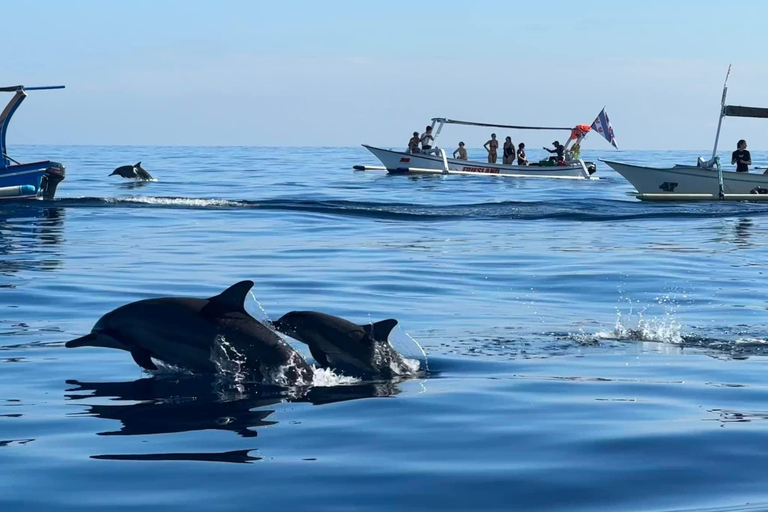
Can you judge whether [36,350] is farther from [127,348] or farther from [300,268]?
[300,268]

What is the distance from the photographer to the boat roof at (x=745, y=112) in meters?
35.1

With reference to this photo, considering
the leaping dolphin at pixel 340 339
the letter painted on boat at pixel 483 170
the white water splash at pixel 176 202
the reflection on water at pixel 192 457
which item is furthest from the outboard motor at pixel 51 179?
the reflection on water at pixel 192 457

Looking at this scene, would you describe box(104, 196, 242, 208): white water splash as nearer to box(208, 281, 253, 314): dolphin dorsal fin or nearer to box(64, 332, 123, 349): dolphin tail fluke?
box(64, 332, 123, 349): dolphin tail fluke

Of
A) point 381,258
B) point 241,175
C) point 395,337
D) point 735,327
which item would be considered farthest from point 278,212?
point 241,175

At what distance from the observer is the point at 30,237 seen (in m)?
22.9

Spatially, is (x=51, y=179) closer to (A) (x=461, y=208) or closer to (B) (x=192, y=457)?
(A) (x=461, y=208)

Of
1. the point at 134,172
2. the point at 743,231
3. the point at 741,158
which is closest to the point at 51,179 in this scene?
the point at 134,172

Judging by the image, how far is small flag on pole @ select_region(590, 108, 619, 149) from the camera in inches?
2065

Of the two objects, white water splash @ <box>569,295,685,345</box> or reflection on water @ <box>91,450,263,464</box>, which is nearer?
reflection on water @ <box>91,450,263,464</box>

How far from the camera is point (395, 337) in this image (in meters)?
9.69

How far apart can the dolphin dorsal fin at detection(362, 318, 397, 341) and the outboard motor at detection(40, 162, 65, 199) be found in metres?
23.6

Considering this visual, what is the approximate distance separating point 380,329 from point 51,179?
79.1ft

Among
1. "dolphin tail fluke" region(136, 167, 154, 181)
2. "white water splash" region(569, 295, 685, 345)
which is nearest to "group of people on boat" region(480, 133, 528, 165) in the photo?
"dolphin tail fluke" region(136, 167, 154, 181)

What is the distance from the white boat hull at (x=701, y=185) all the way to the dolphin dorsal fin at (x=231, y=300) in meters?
26.2
